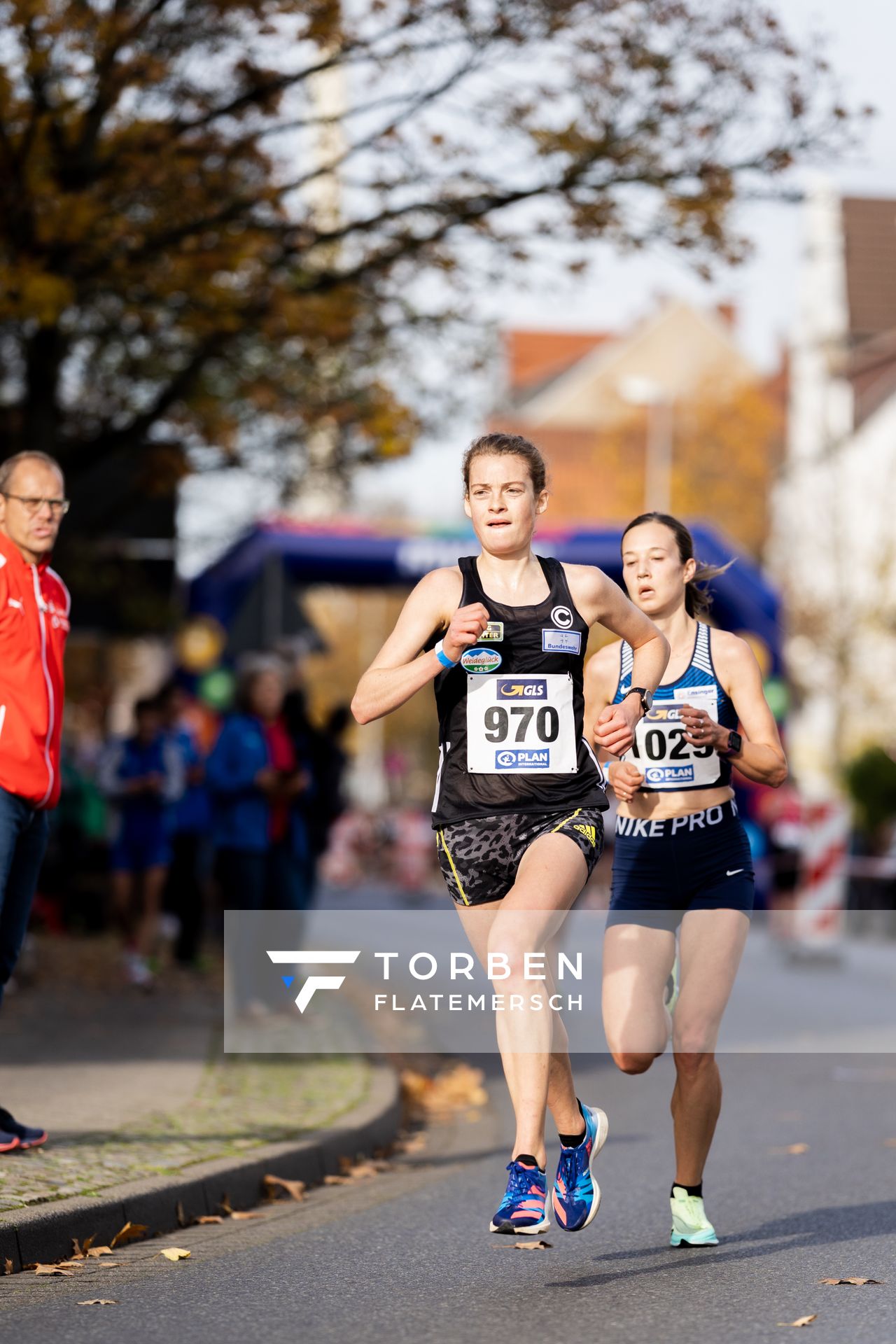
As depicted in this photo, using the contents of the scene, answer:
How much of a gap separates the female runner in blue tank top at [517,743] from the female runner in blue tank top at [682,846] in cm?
33

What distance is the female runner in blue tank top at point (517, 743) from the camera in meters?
5.65

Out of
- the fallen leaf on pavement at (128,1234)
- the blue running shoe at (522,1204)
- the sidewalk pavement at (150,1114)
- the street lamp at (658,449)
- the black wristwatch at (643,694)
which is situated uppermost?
the street lamp at (658,449)

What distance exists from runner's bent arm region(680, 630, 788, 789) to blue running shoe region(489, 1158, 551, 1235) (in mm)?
1354

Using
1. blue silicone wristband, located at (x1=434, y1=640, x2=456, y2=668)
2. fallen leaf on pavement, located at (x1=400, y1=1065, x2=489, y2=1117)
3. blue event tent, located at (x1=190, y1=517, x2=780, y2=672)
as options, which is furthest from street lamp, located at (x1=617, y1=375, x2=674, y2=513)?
blue silicone wristband, located at (x1=434, y1=640, x2=456, y2=668)

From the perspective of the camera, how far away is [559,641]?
580 centimetres

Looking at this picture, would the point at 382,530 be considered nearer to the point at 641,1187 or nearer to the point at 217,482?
the point at 217,482

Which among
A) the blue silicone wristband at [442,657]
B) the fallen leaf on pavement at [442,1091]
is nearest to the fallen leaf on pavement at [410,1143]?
the fallen leaf on pavement at [442,1091]

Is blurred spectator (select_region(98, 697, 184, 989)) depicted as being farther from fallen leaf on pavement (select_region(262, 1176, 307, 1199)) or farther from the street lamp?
the street lamp

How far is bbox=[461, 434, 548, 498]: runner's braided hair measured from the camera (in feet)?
19.2

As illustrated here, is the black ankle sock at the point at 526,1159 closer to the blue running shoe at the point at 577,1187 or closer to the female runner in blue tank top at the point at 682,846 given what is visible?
the blue running shoe at the point at 577,1187

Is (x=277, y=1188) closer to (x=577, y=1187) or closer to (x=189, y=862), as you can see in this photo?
(x=577, y=1187)

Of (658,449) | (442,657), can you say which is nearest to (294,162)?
(442,657)

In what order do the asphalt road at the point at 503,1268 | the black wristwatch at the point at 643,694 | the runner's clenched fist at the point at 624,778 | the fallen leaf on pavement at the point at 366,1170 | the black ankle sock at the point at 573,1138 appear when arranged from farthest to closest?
1. the fallen leaf on pavement at the point at 366,1170
2. the runner's clenched fist at the point at 624,778
3. the black wristwatch at the point at 643,694
4. the black ankle sock at the point at 573,1138
5. the asphalt road at the point at 503,1268

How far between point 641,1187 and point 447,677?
266 centimetres
